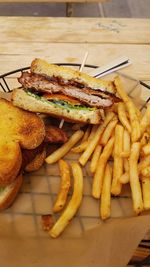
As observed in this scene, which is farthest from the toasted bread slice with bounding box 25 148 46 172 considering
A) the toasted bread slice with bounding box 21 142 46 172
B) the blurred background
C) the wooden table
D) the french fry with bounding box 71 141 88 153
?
the blurred background

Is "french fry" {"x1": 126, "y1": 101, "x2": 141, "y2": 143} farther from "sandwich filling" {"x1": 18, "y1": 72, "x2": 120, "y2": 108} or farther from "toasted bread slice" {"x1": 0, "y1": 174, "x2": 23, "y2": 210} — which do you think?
"toasted bread slice" {"x1": 0, "y1": 174, "x2": 23, "y2": 210}

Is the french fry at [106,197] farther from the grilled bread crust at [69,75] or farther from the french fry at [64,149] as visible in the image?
the grilled bread crust at [69,75]

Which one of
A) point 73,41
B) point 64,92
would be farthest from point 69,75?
point 73,41

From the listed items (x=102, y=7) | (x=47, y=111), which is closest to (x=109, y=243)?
(x=47, y=111)

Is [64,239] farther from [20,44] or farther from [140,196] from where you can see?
[20,44]

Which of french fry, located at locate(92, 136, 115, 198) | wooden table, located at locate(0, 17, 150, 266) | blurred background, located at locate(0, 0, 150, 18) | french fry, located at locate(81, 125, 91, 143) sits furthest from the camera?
blurred background, located at locate(0, 0, 150, 18)

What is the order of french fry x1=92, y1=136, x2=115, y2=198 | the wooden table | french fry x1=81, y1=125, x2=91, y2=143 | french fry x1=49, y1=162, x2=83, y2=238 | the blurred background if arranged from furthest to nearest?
the blurred background, the wooden table, french fry x1=81, y1=125, x2=91, y2=143, french fry x1=92, y1=136, x2=115, y2=198, french fry x1=49, y1=162, x2=83, y2=238

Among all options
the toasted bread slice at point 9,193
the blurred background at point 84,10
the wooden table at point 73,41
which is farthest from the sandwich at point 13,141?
the blurred background at point 84,10
